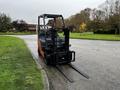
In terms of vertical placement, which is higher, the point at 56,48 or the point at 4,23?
the point at 4,23

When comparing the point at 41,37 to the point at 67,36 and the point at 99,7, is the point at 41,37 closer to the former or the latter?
the point at 67,36

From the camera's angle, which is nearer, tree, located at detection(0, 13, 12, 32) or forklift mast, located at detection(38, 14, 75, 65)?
forklift mast, located at detection(38, 14, 75, 65)

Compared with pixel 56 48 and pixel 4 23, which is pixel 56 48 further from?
pixel 4 23

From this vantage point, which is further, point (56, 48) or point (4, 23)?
point (4, 23)

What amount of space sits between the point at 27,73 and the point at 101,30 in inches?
2286

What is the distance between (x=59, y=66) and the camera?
11805mm

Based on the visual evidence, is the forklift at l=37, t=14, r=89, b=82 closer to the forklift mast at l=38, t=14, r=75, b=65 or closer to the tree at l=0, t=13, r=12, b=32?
the forklift mast at l=38, t=14, r=75, b=65

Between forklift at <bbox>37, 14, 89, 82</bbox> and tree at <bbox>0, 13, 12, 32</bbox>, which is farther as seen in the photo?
tree at <bbox>0, 13, 12, 32</bbox>

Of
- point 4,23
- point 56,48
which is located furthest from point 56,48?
point 4,23

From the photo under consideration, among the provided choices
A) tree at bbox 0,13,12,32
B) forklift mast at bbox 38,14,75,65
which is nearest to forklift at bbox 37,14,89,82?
forklift mast at bbox 38,14,75,65

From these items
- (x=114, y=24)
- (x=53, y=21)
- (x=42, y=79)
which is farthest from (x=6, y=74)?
(x=114, y=24)

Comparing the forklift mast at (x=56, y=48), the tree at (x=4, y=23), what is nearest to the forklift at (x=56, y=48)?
the forklift mast at (x=56, y=48)

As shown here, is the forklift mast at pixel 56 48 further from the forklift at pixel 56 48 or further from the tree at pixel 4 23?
the tree at pixel 4 23

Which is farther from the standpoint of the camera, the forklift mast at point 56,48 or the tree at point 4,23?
the tree at point 4,23
